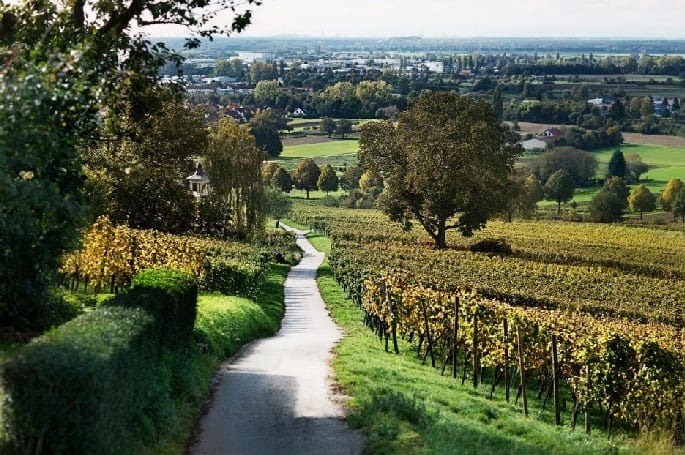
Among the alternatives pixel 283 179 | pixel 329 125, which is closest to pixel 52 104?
pixel 283 179

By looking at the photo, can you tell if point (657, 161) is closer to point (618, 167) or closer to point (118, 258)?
point (618, 167)

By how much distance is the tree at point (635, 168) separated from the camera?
465 feet

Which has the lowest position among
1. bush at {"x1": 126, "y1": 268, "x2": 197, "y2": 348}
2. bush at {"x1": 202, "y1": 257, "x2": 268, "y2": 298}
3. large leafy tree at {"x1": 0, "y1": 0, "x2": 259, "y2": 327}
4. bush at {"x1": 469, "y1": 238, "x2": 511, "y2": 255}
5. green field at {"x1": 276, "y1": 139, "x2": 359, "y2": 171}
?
green field at {"x1": 276, "y1": 139, "x2": 359, "y2": 171}

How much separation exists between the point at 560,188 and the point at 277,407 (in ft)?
361

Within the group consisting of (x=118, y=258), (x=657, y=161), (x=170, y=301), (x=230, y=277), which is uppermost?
(x=170, y=301)

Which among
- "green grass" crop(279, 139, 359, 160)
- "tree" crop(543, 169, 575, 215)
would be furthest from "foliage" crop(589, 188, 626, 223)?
"green grass" crop(279, 139, 359, 160)

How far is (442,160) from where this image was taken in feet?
204

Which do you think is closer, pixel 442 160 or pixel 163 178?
pixel 163 178

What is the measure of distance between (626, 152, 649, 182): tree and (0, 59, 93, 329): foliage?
134m

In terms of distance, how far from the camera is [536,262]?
6100cm

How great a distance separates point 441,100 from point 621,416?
4777 centimetres

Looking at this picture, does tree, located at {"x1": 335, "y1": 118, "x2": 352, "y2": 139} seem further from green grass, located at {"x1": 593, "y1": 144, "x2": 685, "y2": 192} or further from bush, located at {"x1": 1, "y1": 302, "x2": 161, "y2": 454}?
bush, located at {"x1": 1, "y1": 302, "x2": 161, "y2": 454}

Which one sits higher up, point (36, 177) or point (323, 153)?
point (36, 177)

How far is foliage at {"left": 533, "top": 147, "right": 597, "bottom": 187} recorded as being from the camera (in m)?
142
